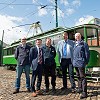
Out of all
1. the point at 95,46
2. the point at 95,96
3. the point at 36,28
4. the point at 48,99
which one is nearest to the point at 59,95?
the point at 48,99

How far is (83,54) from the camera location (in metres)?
7.68

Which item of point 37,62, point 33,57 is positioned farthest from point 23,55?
point 37,62

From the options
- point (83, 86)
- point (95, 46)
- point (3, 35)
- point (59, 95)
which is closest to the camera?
point (83, 86)

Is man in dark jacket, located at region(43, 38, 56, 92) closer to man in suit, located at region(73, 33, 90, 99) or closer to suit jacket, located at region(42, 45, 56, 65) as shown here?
suit jacket, located at region(42, 45, 56, 65)

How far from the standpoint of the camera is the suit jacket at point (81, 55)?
24.7 feet

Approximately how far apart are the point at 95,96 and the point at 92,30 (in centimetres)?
561

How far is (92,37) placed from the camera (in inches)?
497

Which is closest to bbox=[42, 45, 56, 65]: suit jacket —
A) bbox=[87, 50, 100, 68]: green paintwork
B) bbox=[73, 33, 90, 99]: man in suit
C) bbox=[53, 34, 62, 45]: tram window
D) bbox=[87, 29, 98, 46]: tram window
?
bbox=[73, 33, 90, 99]: man in suit

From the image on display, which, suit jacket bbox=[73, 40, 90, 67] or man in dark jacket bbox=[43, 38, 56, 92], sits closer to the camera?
suit jacket bbox=[73, 40, 90, 67]

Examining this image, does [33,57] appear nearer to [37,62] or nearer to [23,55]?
[37,62]

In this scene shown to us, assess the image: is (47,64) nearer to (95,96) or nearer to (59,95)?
(59,95)

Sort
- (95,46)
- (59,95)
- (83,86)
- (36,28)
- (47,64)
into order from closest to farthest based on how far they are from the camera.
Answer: (83,86)
(59,95)
(47,64)
(95,46)
(36,28)

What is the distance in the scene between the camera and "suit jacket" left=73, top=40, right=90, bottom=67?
7.54 meters

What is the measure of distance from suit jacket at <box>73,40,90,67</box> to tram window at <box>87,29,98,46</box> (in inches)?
188
